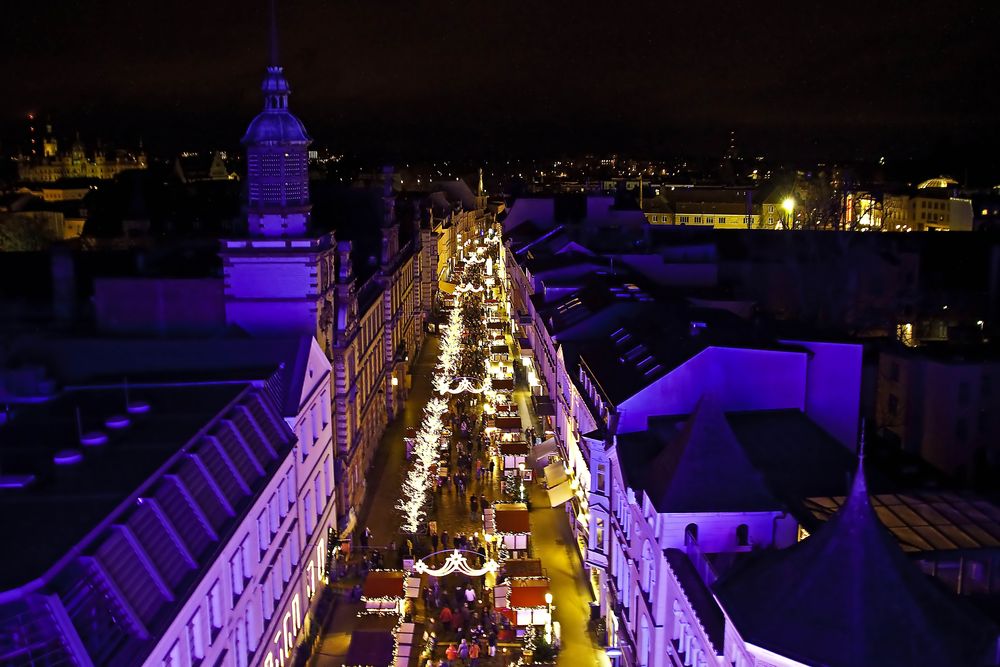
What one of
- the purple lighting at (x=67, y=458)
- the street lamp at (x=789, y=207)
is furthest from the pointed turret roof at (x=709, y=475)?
Answer: the street lamp at (x=789, y=207)

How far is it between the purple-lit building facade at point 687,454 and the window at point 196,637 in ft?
38.3

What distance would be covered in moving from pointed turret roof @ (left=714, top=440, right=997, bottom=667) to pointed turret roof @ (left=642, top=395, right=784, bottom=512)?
5.65 meters

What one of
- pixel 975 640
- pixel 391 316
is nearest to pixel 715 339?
pixel 975 640

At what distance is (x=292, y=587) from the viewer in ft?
108

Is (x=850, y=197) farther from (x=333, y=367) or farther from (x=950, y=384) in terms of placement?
(x=333, y=367)

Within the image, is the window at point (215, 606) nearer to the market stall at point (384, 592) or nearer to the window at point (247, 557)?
the window at point (247, 557)

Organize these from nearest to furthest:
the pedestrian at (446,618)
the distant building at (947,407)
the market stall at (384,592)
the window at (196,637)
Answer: the window at (196,637), the market stall at (384,592), the pedestrian at (446,618), the distant building at (947,407)

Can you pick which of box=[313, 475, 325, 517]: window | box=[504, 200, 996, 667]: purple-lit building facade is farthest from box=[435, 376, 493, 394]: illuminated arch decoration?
box=[313, 475, 325, 517]: window

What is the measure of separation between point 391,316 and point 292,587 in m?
32.2

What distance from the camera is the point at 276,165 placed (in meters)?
40.0

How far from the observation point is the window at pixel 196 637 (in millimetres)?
22375

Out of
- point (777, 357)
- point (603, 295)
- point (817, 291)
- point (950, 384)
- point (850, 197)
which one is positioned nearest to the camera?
point (777, 357)

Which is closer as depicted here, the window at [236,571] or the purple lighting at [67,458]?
the purple lighting at [67,458]

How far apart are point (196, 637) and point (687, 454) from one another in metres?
13.6
